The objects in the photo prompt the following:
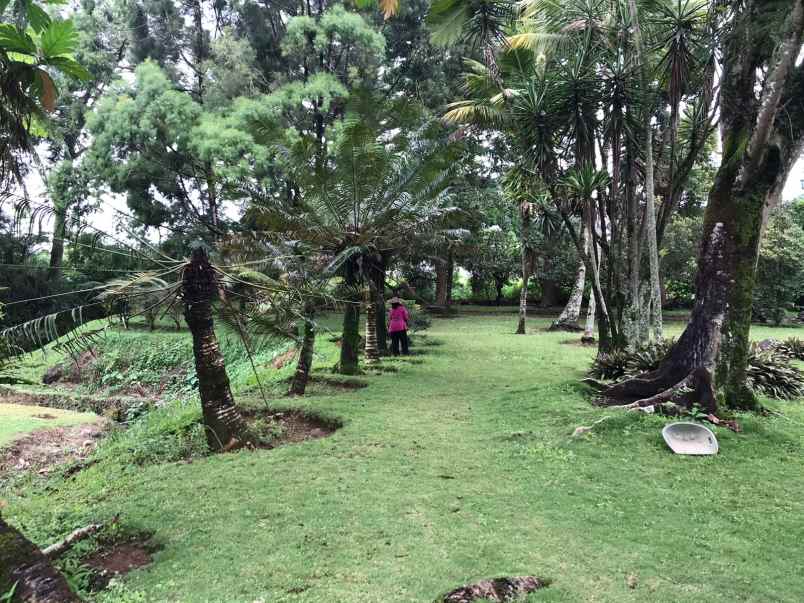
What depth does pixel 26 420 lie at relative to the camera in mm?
9492

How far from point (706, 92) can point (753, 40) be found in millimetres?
1941

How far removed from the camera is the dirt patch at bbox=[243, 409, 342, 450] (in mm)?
6742

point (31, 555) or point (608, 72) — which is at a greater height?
point (608, 72)

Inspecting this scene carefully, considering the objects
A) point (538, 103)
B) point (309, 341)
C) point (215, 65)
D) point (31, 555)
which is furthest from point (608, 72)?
point (215, 65)

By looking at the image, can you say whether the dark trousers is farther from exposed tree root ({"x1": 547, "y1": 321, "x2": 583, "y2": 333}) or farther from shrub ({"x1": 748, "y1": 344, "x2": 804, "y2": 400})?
exposed tree root ({"x1": 547, "y1": 321, "x2": 583, "y2": 333})

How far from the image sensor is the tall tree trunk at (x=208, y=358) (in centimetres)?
579

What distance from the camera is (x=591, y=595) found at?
312 cm

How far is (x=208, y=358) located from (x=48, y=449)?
4436 mm

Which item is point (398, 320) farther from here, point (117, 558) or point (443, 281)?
point (443, 281)

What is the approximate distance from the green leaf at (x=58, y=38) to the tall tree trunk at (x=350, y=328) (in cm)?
699

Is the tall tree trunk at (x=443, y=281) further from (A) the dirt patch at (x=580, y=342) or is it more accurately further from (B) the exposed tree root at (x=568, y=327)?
(A) the dirt patch at (x=580, y=342)

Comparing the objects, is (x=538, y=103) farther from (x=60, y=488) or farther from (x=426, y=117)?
(x=60, y=488)

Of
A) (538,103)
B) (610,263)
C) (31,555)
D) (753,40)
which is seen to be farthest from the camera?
(610,263)

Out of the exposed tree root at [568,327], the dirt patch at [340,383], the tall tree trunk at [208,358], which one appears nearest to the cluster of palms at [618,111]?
the dirt patch at [340,383]
